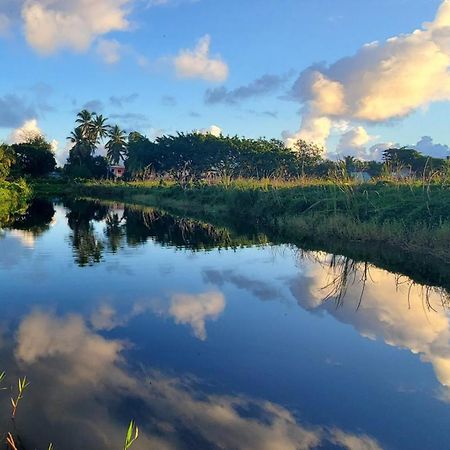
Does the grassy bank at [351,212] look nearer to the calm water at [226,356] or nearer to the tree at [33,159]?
the calm water at [226,356]

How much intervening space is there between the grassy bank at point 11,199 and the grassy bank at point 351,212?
11.4 meters

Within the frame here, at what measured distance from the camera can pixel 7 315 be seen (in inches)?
301

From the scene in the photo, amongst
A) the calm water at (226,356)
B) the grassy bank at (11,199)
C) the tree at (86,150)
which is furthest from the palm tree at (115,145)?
the calm water at (226,356)

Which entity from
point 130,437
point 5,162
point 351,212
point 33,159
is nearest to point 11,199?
point 5,162

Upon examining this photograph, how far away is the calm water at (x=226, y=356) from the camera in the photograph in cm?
438

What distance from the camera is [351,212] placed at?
1666 centimetres

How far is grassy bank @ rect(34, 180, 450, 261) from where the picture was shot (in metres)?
13.6

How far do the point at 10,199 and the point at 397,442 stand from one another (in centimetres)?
3724

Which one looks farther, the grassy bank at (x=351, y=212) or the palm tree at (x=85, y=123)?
the palm tree at (x=85, y=123)

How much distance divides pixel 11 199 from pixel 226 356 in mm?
35069

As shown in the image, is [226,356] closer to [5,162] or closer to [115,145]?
[5,162]

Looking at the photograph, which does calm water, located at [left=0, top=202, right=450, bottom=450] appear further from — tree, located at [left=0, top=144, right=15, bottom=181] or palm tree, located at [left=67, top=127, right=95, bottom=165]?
palm tree, located at [left=67, top=127, right=95, bottom=165]

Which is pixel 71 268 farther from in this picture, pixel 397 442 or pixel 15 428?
pixel 397 442

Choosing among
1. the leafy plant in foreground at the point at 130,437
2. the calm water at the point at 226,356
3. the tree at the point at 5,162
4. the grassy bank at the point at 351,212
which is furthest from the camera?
the tree at the point at 5,162
